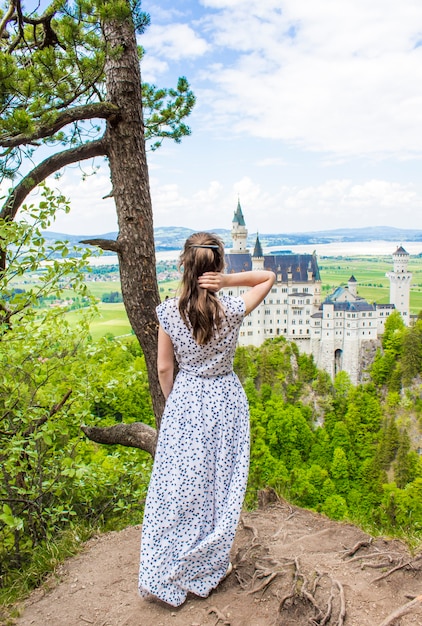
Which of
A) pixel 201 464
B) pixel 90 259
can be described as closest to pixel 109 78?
pixel 90 259

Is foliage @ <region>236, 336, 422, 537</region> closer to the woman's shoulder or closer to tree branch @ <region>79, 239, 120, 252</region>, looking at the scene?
tree branch @ <region>79, 239, 120, 252</region>

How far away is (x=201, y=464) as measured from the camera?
2.27 meters

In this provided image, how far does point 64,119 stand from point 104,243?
25.9 inches

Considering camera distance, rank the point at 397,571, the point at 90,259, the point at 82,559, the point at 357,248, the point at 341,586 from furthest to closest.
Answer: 1. the point at 357,248
2. the point at 90,259
3. the point at 82,559
4. the point at 397,571
5. the point at 341,586

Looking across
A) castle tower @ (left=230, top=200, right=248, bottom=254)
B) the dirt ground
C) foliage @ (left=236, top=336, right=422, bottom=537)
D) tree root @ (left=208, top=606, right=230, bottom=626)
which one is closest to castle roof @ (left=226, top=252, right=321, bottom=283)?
castle tower @ (left=230, top=200, right=248, bottom=254)

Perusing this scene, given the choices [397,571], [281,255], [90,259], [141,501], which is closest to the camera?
[397,571]

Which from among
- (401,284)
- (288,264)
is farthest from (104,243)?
(401,284)

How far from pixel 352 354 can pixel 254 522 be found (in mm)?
32034

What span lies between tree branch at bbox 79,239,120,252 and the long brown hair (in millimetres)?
900

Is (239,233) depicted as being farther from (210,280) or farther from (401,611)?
(401,611)

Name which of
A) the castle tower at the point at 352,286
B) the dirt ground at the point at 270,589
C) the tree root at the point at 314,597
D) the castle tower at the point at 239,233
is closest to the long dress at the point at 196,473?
the dirt ground at the point at 270,589

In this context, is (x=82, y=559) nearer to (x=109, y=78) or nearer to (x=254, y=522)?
(x=254, y=522)

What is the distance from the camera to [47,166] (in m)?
3.04

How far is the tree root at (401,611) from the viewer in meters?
1.94
